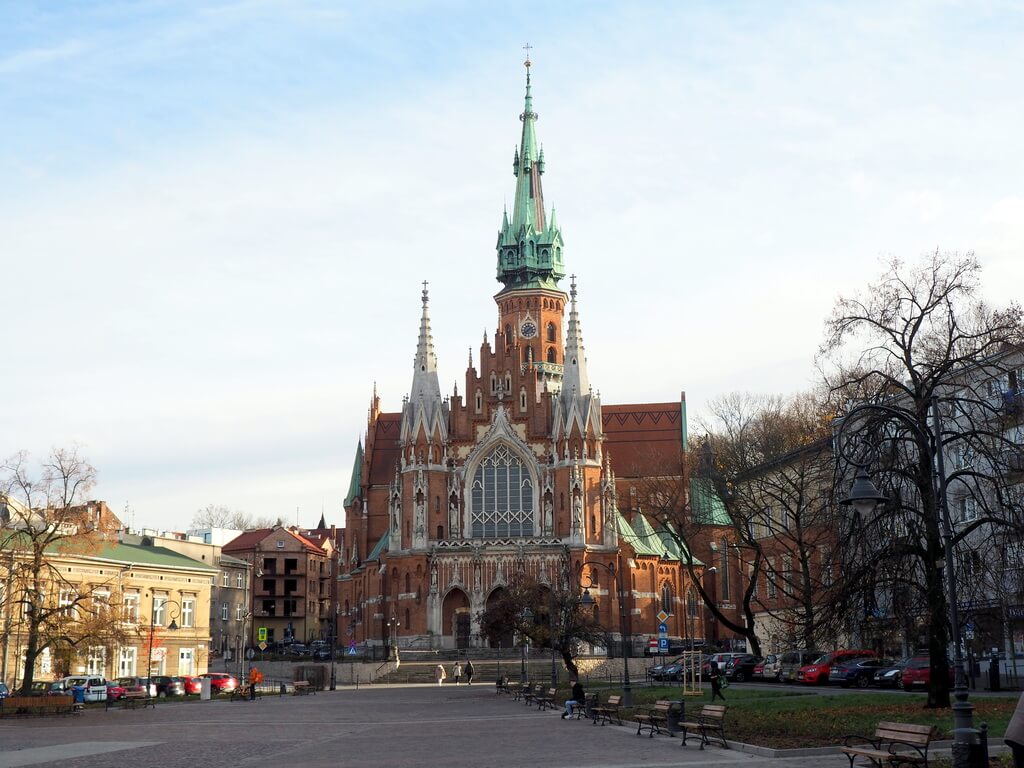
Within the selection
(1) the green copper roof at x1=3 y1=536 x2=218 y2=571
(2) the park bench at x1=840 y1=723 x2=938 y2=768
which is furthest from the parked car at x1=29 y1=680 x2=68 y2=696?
(2) the park bench at x1=840 y1=723 x2=938 y2=768

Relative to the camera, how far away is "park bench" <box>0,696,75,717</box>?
4475 centimetres

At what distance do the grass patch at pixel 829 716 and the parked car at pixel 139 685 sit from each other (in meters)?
28.8

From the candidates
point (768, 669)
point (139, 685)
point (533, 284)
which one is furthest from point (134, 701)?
point (533, 284)

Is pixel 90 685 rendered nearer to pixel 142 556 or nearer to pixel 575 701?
pixel 142 556

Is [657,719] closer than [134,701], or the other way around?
[657,719]

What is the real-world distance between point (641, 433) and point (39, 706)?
71319 millimetres

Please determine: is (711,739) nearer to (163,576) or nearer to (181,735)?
(181,735)

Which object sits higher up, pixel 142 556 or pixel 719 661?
pixel 142 556

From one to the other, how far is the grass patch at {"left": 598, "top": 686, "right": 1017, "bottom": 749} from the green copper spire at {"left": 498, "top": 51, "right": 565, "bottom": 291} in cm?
7110

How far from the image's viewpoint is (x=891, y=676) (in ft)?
144

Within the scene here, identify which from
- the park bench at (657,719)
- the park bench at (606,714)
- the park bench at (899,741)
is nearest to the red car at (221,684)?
the park bench at (606,714)

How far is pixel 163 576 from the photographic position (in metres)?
77.2

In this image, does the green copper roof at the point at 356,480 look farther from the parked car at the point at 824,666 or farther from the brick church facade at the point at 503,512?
the parked car at the point at 824,666

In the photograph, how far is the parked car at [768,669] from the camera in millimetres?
52897
